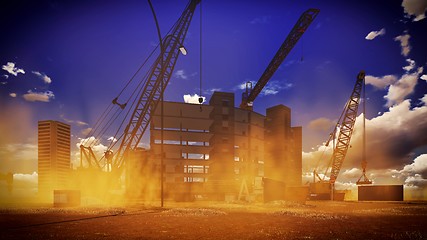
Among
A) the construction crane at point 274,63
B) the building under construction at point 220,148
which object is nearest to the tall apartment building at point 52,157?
the building under construction at point 220,148

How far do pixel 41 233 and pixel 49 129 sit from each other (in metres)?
62.4

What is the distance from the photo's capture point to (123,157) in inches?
2137

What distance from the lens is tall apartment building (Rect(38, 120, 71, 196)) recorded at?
6181 centimetres

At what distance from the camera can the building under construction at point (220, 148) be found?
55.7 metres

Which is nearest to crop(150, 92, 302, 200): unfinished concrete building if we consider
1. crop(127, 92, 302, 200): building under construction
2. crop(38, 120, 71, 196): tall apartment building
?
crop(127, 92, 302, 200): building under construction

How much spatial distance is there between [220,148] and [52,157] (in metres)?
40.0

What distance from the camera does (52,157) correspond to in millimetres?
63344

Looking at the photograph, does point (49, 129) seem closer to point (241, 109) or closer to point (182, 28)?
point (182, 28)

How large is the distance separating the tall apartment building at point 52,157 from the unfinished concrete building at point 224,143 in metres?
22.5

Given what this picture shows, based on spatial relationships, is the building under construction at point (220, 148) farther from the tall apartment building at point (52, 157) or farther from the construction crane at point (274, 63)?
the tall apartment building at point (52, 157)

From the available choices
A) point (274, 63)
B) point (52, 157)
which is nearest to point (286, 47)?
point (274, 63)

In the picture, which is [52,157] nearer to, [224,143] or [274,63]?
[224,143]

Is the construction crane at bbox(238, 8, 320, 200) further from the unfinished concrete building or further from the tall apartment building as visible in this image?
the tall apartment building

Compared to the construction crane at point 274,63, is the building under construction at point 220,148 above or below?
below
